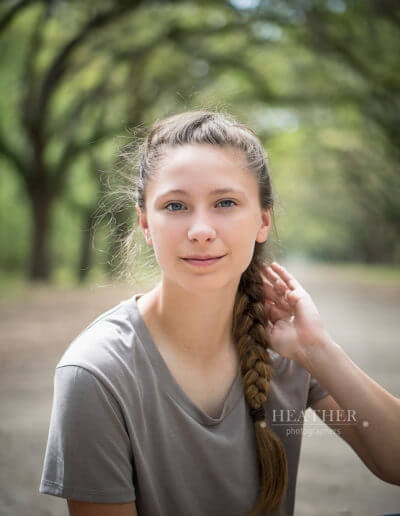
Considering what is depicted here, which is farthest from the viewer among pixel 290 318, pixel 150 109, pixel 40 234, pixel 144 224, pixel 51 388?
pixel 150 109

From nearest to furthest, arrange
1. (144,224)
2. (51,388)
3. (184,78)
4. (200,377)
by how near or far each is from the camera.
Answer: (200,377)
(144,224)
(51,388)
(184,78)

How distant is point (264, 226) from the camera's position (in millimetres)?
2324

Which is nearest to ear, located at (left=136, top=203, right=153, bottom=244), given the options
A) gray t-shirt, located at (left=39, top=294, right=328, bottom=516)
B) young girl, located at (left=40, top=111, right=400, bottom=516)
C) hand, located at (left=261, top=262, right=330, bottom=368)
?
young girl, located at (left=40, top=111, right=400, bottom=516)

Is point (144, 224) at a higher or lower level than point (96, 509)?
higher

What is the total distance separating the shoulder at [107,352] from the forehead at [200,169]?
22.1 inches

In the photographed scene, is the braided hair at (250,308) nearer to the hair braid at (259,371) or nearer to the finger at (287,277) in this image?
the hair braid at (259,371)

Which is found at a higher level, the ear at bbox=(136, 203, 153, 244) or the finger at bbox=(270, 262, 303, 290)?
the ear at bbox=(136, 203, 153, 244)

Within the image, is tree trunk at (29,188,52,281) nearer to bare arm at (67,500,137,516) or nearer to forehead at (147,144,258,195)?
forehead at (147,144,258,195)

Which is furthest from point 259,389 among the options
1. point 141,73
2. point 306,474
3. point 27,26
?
point 141,73

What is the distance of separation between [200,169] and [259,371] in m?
0.86

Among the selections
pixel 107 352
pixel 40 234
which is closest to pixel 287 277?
pixel 107 352

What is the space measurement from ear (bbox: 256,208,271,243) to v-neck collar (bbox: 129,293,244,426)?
2.10ft

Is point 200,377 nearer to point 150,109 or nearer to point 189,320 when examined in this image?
point 189,320

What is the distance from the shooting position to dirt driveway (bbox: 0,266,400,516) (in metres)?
3.60
